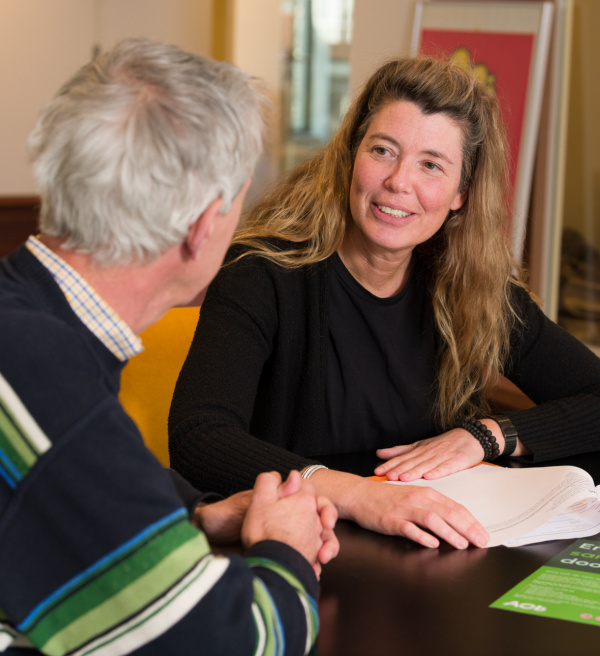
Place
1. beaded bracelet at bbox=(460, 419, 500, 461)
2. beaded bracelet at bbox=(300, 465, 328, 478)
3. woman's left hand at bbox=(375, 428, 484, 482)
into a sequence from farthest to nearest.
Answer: beaded bracelet at bbox=(460, 419, 500, 461)
woman's left hand at bbox=(375, 428, 484, 482)
beaded bracelet at bbox=(300, 465, 328, 478)

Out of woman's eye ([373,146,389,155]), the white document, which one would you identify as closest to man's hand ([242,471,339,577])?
the white document

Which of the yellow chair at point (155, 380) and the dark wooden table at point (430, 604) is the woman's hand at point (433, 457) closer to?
the dark wooden table at point (430, 604)

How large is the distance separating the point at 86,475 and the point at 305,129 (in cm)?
711

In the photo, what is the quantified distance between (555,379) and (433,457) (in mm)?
597

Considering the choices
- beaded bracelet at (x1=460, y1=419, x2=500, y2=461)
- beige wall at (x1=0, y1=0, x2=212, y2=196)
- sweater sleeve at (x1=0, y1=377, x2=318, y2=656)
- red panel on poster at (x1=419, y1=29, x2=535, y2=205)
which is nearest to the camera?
sweater sleeve at (x1=0, y1=377, x2=318, y2=656)

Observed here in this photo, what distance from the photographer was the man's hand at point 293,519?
102 centimetres

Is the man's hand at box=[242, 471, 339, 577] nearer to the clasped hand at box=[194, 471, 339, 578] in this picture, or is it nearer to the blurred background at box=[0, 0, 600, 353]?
the clasped hand at box=[194, 471, 339, 578]

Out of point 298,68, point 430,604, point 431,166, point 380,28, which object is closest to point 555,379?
point 431,166

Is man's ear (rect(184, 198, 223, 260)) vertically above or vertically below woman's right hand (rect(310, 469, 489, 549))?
above

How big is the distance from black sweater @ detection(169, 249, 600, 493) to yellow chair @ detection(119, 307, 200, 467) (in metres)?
0.22

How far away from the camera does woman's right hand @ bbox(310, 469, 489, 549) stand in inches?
48.7

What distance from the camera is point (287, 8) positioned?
7.23m

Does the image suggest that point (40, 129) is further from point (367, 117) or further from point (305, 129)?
point (305, 129)

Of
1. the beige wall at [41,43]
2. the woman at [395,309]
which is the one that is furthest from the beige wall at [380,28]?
the beige wall at [41,43]
